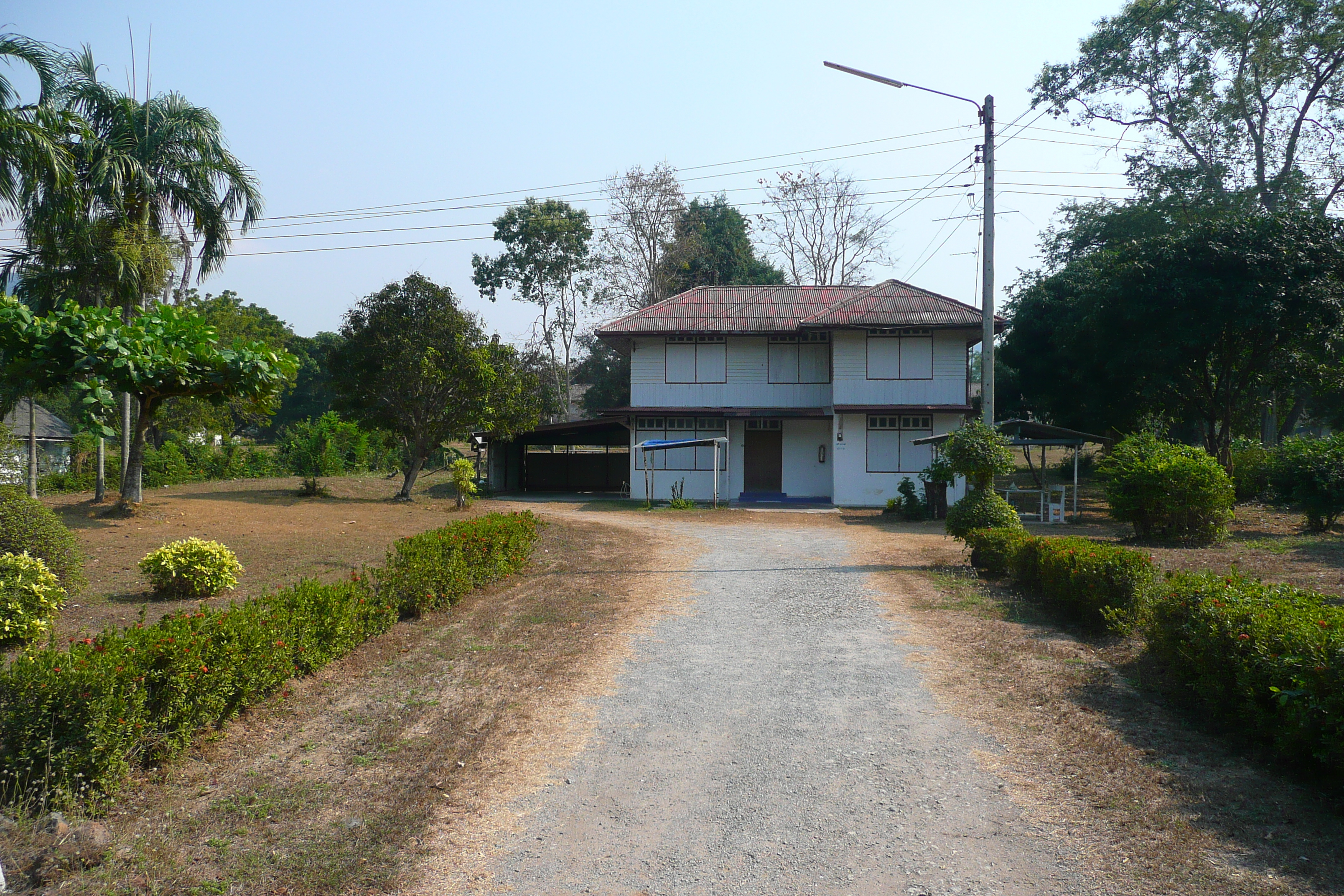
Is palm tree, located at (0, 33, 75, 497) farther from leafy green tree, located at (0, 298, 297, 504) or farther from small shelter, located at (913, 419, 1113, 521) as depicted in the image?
small shelter, located at (913, 419, 1113, 521)

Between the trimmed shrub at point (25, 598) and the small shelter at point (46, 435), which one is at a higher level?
the small shelter at point (46, 435)

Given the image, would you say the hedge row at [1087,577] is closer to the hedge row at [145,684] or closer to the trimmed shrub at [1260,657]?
the trimmed shrub at [1260,657]

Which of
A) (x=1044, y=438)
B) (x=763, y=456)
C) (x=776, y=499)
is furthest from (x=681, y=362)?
(x=1044, y=438)

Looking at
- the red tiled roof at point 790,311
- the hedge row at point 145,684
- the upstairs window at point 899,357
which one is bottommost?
the hedge row at point 145,684

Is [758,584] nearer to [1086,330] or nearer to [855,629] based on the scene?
[855,629]

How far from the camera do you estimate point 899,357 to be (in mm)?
24188

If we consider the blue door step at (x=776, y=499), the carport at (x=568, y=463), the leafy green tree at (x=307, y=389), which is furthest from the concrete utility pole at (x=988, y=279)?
the leafy green tree at (x=307, y=389)

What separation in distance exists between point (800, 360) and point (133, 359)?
58.2 feet

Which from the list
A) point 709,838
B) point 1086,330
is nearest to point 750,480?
point 1086,330

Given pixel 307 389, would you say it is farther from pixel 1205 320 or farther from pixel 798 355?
pixel 1205 320

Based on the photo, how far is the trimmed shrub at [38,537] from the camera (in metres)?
8.13

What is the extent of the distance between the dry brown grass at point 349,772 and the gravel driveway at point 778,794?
528mm

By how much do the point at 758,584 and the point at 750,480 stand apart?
1553 centimetres

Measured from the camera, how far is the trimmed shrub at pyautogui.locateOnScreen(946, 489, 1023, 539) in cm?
1201
